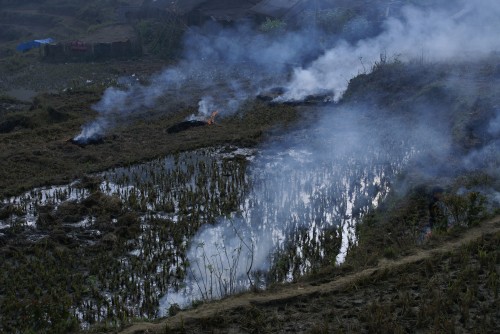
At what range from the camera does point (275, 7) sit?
34.9m

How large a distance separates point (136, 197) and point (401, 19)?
2007 cm

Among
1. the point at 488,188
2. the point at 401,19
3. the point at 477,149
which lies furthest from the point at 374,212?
the point at 401,19

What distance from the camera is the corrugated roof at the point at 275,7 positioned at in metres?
34.2

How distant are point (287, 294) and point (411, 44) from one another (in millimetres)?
20077

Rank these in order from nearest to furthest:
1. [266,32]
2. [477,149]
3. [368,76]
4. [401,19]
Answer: [477,149]
[368,76]
[401,19]
[266,32]

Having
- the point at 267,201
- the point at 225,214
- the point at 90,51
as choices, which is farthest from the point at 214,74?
the point at 225,214

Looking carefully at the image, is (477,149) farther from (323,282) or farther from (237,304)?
(237,304)

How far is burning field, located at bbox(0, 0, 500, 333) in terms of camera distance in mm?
7566

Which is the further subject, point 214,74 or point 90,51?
point 90,51

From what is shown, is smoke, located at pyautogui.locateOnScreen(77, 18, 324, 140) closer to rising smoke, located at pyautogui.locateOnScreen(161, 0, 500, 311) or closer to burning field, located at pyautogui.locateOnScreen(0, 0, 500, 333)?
burning field, located at pyautogui.locateOnScreen(0, 0, 500, 333)

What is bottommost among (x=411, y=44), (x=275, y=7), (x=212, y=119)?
(x=212, y=119)

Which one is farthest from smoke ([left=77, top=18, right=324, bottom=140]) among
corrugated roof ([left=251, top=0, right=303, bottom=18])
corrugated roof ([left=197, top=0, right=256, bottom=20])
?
corrugated roof ([left=197, top=0, right=256, bottom=20])

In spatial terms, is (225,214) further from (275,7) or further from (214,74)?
(275,7)

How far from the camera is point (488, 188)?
10656mm
